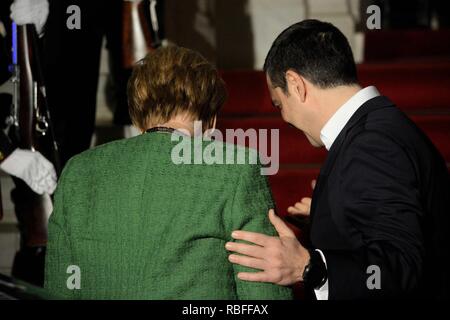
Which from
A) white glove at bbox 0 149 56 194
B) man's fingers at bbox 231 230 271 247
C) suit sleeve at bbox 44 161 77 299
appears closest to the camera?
man's fingers at bbox 231 230 271 247

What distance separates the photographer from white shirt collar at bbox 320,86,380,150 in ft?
5.80

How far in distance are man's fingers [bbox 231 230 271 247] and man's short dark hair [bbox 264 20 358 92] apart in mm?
535

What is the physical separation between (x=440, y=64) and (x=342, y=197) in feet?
9.01

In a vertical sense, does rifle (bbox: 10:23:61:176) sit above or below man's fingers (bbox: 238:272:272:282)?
above

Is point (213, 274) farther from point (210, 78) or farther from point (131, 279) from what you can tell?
point (210, 78)

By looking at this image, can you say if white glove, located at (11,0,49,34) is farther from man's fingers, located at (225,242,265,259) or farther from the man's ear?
man's fingers, located at (225,242,265,259)

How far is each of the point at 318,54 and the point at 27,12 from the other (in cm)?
170

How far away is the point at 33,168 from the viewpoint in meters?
2.93

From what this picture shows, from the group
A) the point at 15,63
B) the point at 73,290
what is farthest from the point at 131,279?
the point at 15,63

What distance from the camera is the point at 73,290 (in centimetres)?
151

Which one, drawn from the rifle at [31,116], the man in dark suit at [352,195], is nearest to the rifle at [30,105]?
the rifle at [31,116]

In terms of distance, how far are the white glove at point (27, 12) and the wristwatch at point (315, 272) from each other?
2.02 metres

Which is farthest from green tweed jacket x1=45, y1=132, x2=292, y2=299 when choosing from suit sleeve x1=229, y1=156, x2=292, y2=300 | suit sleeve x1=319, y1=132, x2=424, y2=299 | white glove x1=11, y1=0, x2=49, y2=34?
white glove x1=11, y1=0, x2=49, y2=34

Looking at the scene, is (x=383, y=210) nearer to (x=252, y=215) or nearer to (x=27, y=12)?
(x=252, y=215)
